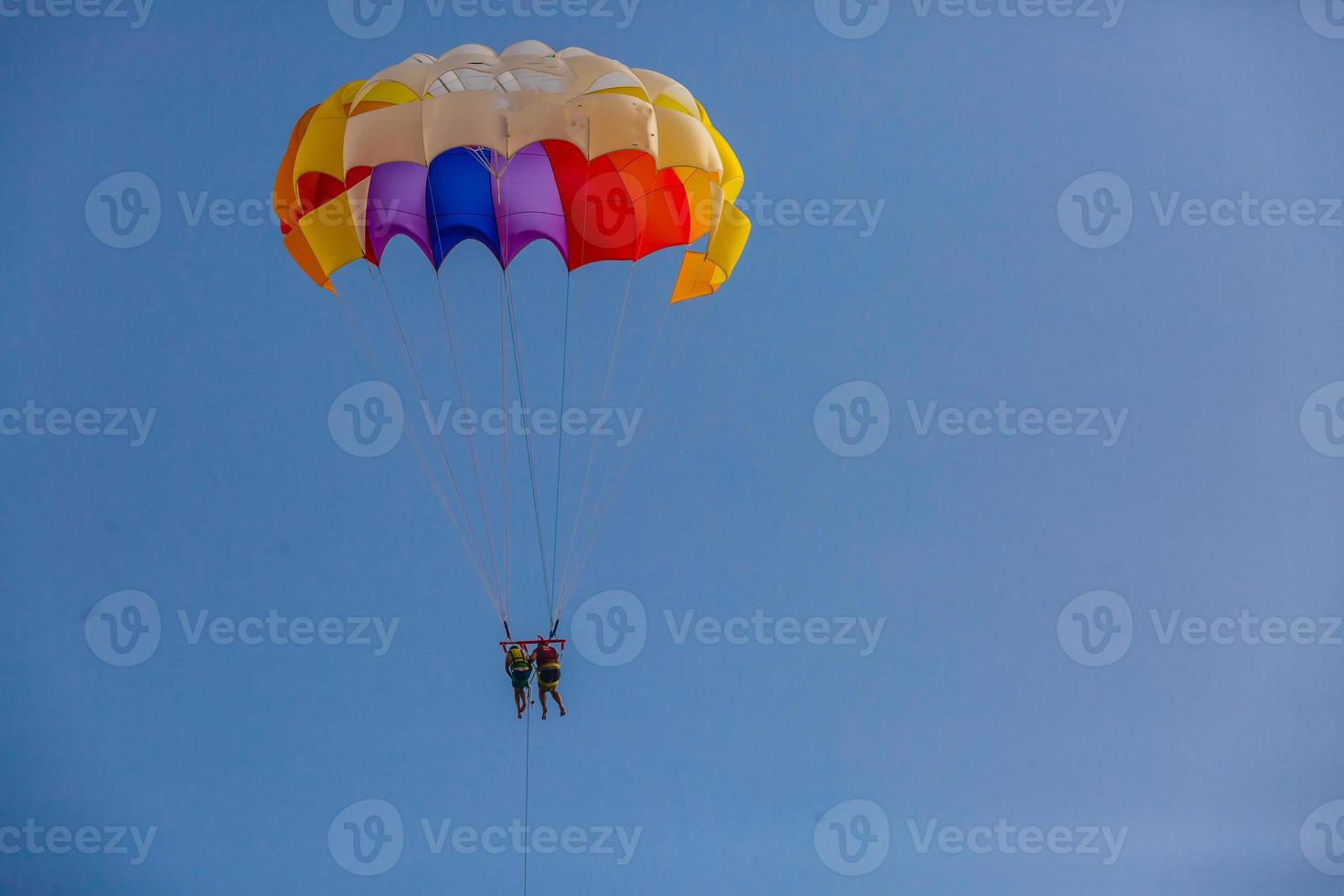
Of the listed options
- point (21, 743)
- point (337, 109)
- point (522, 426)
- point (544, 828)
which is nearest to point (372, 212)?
point (337, 109)

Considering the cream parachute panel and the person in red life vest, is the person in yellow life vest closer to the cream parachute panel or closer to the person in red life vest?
the person in red life vest

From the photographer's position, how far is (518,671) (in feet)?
33.5

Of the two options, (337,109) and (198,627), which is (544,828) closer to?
(198,627)

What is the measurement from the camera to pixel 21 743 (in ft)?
45.9

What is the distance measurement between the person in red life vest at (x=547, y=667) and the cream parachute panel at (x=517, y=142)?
3.32m

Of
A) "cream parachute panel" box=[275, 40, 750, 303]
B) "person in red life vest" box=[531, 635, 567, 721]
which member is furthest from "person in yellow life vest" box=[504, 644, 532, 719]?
"cream parachute panel" box=[275, 40, 750, 303]

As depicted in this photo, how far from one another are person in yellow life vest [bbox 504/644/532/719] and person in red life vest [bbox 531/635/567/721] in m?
0.09

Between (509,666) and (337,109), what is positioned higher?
(337,109)

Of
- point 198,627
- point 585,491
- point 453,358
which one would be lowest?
point 198,627

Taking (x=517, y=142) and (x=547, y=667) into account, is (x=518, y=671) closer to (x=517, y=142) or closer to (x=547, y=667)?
(x=547, y=667)

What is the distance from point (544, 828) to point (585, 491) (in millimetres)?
3791

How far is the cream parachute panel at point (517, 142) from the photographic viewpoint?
30.1 feet

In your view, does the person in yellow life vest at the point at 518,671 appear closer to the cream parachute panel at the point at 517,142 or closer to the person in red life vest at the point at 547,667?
the person in red life vest at the point at 547,667

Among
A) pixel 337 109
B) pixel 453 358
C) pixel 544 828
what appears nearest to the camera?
pixel 337 109
